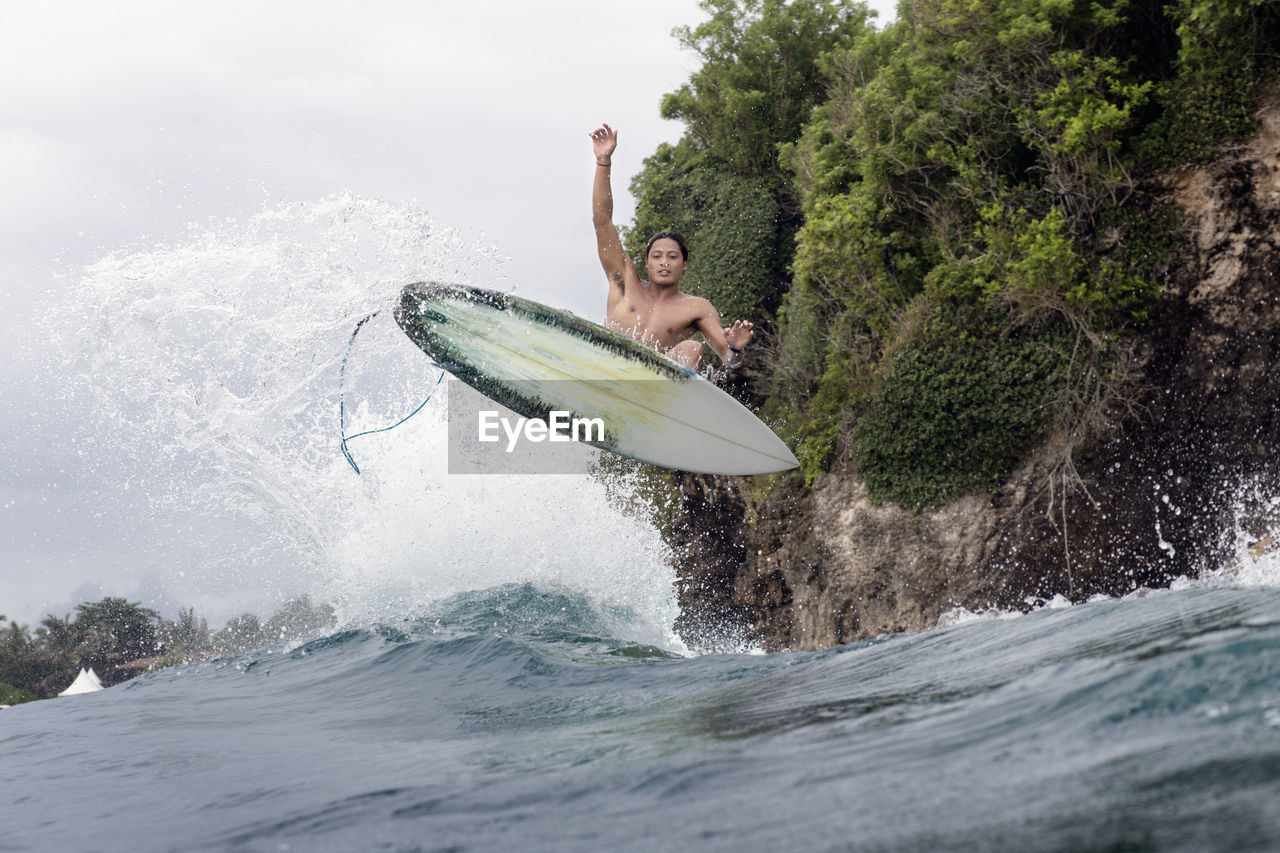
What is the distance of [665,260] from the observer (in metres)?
8.53

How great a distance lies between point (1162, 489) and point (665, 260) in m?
5.74

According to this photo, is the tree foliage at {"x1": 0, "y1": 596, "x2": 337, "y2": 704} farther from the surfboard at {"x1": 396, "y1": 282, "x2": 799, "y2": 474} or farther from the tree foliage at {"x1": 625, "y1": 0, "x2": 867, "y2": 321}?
the surfboard at {"x1": 396, "y1": 282, "x2": 799, "y2": 474}

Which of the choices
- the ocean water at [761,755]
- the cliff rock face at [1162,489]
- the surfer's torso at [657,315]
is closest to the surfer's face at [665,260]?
the surfer's torso at [657,315]

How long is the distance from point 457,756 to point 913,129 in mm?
9103

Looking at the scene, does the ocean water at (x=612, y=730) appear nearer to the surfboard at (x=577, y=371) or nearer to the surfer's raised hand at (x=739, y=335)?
the surfboard at (x=577, y=371)

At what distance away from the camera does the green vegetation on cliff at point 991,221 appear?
9664mm

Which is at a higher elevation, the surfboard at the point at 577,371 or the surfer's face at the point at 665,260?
the surfer's face at the point at 665,260

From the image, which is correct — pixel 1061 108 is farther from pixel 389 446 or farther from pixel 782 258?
pixel 389 446

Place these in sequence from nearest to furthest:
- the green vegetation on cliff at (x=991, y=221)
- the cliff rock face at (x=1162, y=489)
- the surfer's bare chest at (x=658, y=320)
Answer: the surfer's bare chest at (x=658, y=320)
the cliff rock face at (x=1162, y=489)
the green vegetation on cliff at (x=991, y=221)

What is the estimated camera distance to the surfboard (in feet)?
26.0

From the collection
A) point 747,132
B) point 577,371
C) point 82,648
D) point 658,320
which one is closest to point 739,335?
point 658,320

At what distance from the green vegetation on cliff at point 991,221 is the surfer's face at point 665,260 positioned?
351cm

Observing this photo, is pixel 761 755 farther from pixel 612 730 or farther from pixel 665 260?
pixel 665 260

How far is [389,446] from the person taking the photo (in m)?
11.9
